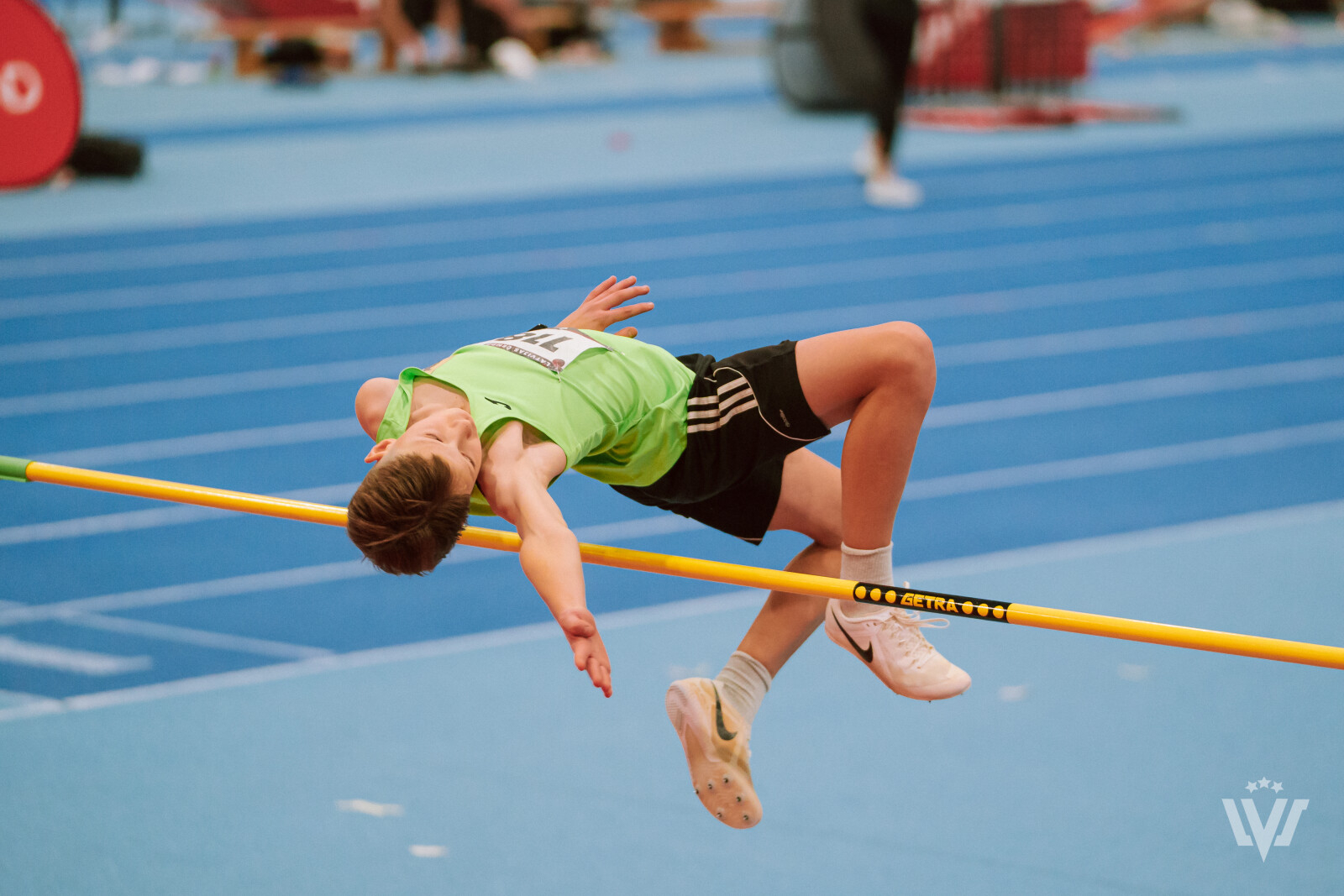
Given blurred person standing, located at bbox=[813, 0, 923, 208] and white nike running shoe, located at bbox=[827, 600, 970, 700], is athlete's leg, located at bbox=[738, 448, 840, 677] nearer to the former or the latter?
white nike running shoe, located at bbox=[827, 600, 970, 700]

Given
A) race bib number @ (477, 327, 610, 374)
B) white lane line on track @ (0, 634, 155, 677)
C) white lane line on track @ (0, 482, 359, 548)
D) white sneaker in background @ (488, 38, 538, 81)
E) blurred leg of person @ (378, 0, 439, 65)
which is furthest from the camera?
white sneaker in background @ (488, 38, 538, 81)

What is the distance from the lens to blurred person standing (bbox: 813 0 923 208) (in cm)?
924

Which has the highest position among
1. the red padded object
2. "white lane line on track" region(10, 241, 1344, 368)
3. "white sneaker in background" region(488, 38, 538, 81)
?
the red padded object

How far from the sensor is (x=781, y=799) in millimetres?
3734

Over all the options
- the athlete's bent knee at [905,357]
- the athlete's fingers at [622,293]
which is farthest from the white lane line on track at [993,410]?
the athlete's bent knee at [905,357]

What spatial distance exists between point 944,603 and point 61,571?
3.60m

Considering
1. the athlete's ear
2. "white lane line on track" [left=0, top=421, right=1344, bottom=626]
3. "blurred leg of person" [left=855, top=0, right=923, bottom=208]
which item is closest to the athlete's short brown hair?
the athlete's ear

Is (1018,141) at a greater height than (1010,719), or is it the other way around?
(1018,141)

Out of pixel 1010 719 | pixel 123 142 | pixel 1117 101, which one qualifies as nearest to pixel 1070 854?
pixel 1010 719

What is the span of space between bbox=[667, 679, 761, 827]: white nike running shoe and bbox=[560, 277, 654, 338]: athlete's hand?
801 mm

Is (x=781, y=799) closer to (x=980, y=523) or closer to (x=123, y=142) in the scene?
(x=980, y=523)

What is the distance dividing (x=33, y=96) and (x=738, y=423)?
2.25 metres

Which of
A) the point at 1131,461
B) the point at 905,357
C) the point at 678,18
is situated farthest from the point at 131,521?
the point at 678,18

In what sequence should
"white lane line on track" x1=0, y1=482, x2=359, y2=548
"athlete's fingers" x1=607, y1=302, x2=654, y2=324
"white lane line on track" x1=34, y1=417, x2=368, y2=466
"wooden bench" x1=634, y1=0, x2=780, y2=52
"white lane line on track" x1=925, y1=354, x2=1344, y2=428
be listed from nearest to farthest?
1. "athlete's fingers" x1=607, y1=302, x2=654, y2=324
2. "white lane line on track" x1=0, y1=482, x2=359, y2=548
3. "white lane line on track" x1=34, y1=417, x2=368, y2=466
4. "white lane line on track" x1=925, y1=354, x2=1344, y2=428
5. "wooden bench" x1=634, y1=0, x2=780, y2=52
